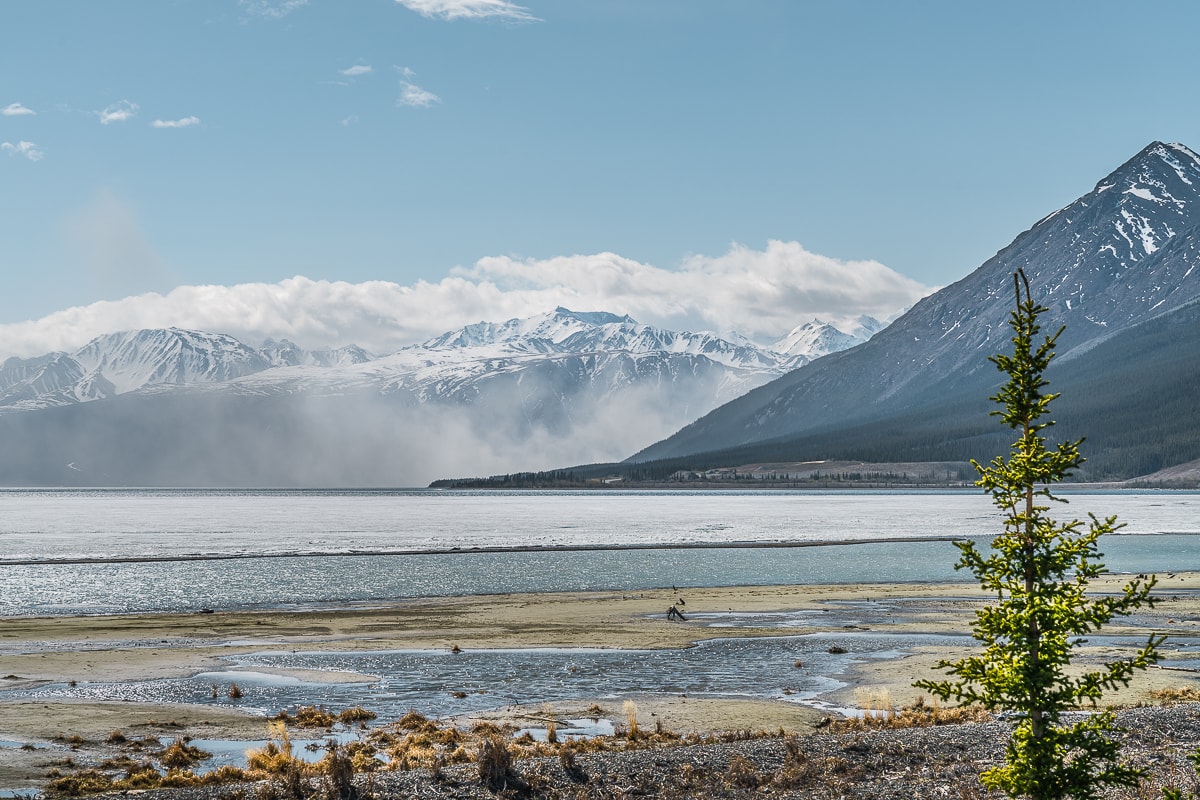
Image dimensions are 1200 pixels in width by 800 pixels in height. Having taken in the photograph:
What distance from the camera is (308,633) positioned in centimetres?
5819

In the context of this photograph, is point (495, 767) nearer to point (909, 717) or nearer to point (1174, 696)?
point (909, 717)

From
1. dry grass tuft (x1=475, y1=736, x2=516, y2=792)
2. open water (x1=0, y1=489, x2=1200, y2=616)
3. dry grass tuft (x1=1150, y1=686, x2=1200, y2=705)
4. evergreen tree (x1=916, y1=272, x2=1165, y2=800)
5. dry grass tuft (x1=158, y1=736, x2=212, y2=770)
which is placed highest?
evergreen tree (x1=916, y1=272, x2=1165, y2=800)

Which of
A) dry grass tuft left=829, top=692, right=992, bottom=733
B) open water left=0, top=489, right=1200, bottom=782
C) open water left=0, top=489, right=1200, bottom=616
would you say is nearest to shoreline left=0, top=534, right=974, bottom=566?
open water left=0, top=489, right=1200, bottom=616

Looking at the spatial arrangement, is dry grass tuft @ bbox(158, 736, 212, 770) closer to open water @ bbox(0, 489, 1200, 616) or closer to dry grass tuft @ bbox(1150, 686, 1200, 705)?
dry grass tuft @ bbox(1150, 686, 1200, 705)

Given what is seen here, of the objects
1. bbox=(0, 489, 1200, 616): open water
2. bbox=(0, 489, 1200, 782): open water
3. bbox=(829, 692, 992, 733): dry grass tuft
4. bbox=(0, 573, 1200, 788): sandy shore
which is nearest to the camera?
bbox=(829, 692, 992, 733): dry grass tuft

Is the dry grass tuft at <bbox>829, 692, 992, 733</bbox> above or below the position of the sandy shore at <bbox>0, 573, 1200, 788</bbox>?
above

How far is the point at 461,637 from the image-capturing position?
55.7 metres

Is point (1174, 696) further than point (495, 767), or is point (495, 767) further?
point (1174, 696)

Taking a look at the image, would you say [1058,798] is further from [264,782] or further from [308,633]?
[308,633]

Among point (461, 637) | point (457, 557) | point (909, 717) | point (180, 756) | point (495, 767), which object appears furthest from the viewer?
point (457, 557)

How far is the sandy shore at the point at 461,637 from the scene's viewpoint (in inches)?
1384

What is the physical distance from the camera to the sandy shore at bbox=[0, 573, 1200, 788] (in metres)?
35.2

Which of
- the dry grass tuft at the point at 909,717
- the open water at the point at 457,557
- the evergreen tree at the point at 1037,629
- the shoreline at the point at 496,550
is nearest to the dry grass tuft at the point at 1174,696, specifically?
the dry grass tuft at the point at 909,717

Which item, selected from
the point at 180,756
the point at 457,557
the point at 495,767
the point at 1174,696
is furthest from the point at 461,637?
the point at 457,557
